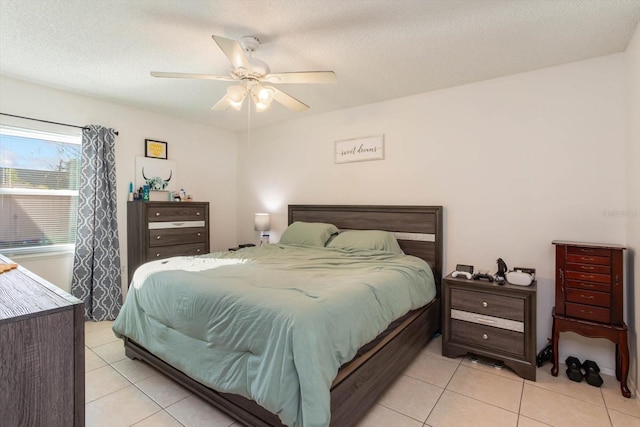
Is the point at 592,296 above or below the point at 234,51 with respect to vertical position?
below

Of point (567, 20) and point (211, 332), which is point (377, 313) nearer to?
point (211, 332)

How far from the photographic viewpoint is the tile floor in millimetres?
1870

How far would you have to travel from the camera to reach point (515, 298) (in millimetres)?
2395

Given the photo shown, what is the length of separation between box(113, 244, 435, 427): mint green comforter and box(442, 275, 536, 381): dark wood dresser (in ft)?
0.96

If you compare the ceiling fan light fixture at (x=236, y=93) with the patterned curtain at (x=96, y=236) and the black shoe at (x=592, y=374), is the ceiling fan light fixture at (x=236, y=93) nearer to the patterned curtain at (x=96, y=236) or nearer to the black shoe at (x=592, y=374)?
the patterned curtain at (x=96, y=236)

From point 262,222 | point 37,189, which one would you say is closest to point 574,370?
point 262,222

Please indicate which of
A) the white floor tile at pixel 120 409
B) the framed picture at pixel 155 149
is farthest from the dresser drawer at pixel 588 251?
the framed picture at pixel 155 149

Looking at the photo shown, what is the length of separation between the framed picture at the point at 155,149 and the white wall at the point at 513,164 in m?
2.23

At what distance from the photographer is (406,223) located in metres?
3.38

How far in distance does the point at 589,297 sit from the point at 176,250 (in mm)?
4028

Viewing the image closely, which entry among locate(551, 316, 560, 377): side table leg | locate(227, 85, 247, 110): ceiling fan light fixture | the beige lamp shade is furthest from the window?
locate(551, 316, 560, 377): side table leg

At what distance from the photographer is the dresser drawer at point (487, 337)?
2391mm

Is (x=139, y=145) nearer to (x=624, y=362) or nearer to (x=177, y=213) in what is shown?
(x=177, y=213)

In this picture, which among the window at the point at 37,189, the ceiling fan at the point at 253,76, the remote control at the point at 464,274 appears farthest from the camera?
the window at the point at 37,189
